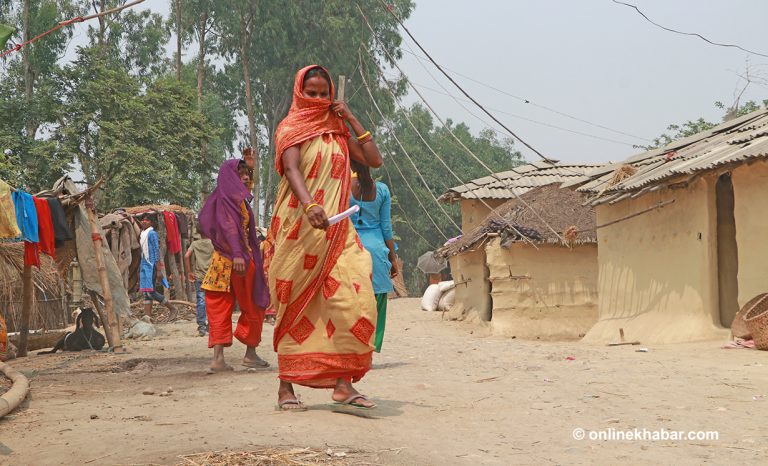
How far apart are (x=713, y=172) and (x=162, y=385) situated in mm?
6911

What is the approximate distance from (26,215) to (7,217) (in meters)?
0.77

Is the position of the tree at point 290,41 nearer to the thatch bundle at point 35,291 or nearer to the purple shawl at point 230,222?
the thatch bundle at point 35,291

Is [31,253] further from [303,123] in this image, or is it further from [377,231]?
[303,123]

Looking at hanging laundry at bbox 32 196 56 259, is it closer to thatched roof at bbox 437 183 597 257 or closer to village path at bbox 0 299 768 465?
village path at bbox 0 299 768 465

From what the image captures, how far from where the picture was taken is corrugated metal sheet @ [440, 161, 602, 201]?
71.8 ft

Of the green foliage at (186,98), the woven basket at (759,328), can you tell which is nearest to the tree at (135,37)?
the green foliage at (186,98)

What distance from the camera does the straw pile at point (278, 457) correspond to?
3.59m

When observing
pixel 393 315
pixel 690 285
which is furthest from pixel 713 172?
pixel 393 315

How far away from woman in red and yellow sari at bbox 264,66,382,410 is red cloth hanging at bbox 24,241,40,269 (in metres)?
5.19

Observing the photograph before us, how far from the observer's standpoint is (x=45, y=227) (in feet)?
30.4

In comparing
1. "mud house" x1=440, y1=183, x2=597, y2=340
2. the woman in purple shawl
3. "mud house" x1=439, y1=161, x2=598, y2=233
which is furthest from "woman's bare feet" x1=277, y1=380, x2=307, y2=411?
"mud house" x1=439, y1=161, x2=598, y2=233

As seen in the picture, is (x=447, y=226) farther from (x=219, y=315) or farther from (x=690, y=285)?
(x=219, y=315)

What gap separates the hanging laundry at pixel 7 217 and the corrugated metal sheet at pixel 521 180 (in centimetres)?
1483

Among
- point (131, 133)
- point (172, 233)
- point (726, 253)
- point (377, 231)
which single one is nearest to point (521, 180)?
point (172, 233)
